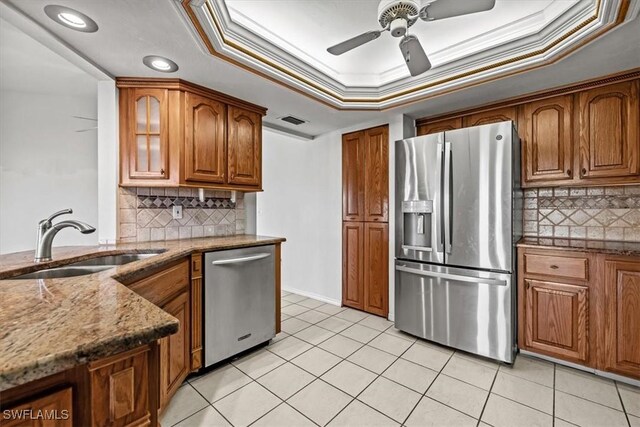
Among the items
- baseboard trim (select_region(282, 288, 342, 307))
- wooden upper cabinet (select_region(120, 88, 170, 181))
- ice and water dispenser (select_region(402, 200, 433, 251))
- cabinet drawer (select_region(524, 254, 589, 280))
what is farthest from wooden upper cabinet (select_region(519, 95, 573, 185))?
wooden upper cabinet (select_region(120, 88, 170, 181))

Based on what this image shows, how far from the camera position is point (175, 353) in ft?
5.79

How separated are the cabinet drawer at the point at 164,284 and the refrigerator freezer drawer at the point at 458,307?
1896mm

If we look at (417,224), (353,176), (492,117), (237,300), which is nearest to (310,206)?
(353,176)

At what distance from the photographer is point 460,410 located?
1.69 metres

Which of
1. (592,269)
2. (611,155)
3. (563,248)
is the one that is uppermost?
(611,155)

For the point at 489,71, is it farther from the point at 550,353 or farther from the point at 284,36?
the point at 550,353

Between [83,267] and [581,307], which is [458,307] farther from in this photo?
[83,267]

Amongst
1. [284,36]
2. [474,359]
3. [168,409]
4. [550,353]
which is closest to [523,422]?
[474,359]

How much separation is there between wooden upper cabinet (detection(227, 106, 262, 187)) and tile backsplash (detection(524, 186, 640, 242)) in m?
2.71

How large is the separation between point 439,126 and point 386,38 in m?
1.25

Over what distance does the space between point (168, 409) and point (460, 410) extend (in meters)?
1.76

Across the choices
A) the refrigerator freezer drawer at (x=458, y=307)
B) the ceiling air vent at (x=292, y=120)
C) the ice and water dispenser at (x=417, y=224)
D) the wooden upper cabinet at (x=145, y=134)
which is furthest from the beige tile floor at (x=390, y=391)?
the ceiling air vent at (x=292, y=120)

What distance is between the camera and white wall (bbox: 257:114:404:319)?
358cm

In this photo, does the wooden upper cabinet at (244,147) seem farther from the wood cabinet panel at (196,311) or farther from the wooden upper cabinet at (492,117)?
the wooden upper cabinet at (492,117)
